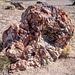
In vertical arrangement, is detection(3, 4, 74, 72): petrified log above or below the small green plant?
above

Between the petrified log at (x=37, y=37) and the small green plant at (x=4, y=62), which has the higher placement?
the petrified log at (x=37, y=37)

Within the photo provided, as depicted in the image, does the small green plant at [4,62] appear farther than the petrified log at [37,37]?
No

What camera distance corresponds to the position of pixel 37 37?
3828 mm

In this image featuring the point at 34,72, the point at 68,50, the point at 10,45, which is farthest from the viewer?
the point at 68,50

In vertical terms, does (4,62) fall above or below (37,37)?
below

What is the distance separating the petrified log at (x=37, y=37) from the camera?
3674mm

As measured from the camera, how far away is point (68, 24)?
4078mm

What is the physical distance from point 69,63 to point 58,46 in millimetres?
595

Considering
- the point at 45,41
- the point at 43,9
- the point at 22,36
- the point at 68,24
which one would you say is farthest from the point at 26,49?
the point at 68,24

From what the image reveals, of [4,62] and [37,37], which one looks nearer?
[4,62]

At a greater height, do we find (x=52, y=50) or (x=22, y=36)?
(x=22, y=36)

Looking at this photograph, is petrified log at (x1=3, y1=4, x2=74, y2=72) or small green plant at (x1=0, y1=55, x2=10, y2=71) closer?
small green plant at (x1=0, y1=55, x2=10, y2=71)

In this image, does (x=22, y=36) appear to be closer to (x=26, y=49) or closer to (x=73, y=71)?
(x=26, y=49)

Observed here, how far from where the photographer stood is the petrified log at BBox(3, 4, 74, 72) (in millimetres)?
3674
